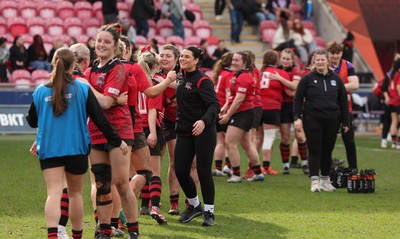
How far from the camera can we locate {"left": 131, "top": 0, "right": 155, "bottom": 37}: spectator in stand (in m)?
28.3

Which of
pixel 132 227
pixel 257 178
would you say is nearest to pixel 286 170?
pixel 257 178

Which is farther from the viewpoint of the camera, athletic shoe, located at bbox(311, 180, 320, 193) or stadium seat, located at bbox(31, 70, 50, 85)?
stadium seat, located at bbox(31, 70, 50, 85)

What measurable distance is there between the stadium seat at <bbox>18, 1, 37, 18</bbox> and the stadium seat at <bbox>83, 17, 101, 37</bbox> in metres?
1.44

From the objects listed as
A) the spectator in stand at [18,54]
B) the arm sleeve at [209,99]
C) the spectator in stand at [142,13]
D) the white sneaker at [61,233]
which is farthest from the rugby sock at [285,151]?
the spectator in stand at [142,13]

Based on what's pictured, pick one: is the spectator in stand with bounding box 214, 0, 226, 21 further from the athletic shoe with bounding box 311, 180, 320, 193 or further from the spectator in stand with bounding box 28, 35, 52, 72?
the athletic shoe with bounding box 311, 180, 320, 193

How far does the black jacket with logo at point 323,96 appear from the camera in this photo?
563 inches

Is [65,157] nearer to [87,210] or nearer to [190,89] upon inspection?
[190,89]

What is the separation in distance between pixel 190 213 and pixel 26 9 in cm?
1798

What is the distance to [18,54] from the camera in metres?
25.5

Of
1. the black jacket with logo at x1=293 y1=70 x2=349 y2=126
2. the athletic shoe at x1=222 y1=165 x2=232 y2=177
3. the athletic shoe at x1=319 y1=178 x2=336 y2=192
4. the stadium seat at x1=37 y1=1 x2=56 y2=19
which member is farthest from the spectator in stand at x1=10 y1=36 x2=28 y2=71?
the black jacket with logo at x1=293 y1=70 x2=349 y2=126

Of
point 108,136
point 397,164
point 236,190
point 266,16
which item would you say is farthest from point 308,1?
point 108,136

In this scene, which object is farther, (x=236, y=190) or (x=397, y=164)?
(x=397, y=164)

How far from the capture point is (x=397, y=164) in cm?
1928

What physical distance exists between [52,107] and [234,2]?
2113 centimetres
